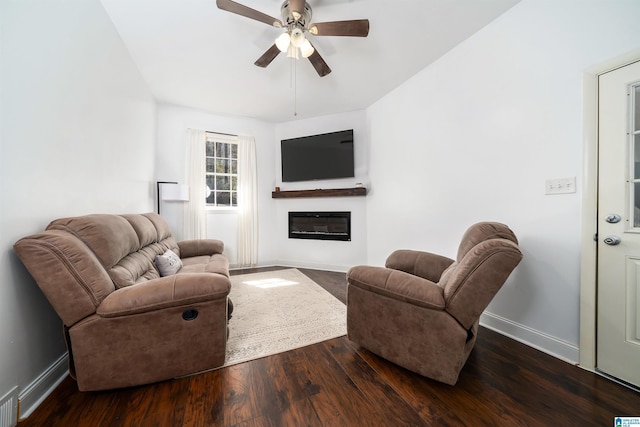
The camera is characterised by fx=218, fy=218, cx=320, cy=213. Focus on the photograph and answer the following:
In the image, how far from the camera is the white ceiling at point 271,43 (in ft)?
6.23

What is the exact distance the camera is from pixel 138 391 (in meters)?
1.27

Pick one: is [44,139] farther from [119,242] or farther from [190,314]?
[190,314]

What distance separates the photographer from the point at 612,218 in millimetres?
1393

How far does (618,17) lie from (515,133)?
76 cm

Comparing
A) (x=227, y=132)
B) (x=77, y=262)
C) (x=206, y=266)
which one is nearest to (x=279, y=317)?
(x=206, y=266)

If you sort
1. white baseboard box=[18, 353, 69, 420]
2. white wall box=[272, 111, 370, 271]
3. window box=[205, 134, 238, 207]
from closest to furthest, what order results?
white baseboard box=[18, 353, 69, 420] → white wall box=[272, 111, 370, 271] → window box=[205, 134, 238, 207]

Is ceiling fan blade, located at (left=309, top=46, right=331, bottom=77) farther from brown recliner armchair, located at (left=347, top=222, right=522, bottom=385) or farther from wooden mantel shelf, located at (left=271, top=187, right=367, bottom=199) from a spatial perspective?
brown recliner armchair, located at (left=347, top=222, right=522, bottom=385)

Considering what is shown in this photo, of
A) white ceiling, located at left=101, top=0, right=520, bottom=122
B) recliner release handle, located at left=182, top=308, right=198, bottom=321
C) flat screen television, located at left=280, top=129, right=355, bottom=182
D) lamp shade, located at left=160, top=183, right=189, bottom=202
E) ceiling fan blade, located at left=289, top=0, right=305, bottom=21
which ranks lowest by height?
recliner release handle, located at left=182, top=308, right=198, bottom=321

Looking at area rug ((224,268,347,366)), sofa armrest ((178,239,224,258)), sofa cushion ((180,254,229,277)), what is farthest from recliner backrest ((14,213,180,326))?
sofa armrest ((178,239,224,258))

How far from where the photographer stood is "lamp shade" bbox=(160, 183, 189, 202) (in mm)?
3373

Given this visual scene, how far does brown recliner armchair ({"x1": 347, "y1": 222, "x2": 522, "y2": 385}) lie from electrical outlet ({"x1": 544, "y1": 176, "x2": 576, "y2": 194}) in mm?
553

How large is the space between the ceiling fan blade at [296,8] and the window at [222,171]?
266 centimetres

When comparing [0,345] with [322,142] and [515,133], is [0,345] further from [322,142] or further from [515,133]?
[322,142]

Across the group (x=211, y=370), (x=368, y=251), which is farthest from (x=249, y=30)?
(x=368, y=251)
